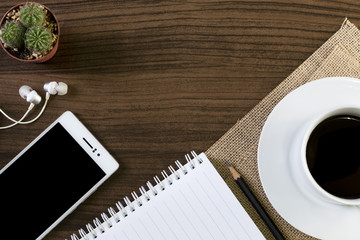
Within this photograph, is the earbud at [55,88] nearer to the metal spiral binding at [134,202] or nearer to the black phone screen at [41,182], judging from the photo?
the black phone screen at [41,182]

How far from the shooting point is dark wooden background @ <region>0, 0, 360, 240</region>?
704mm

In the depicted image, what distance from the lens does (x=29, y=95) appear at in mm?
716

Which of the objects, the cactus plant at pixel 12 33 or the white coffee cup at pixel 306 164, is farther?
the cactus plant at pixel 12 33

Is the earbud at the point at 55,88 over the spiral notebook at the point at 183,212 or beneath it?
over

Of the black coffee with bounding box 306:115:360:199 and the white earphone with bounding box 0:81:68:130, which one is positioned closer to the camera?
the black coffee with bounding box 306:115:360:199

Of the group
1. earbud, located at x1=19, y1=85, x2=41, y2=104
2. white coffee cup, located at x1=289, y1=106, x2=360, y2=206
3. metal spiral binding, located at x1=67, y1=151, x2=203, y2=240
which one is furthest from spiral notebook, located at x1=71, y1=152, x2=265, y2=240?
earbud, located at x1=19, y1=85, x2=41, y2=104

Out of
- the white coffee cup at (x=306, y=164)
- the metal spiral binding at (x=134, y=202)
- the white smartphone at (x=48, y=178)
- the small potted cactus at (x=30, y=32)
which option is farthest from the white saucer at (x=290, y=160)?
the small potted cactus at (x=30, y=32)

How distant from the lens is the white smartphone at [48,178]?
2.36 feet

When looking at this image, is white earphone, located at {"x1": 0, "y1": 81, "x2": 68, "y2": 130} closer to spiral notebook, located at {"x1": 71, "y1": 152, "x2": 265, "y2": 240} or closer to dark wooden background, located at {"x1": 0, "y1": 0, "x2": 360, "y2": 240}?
dark wooden background, located at {"x1": 0, "y1": 0, "x2": 360, "y2": 240}

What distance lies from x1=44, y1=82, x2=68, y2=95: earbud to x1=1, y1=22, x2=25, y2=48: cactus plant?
0.08 meters

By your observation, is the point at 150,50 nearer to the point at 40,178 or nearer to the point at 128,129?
the point at 128,129

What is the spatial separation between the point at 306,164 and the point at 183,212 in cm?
23

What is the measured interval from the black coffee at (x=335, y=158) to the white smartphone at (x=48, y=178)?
334 millimetres

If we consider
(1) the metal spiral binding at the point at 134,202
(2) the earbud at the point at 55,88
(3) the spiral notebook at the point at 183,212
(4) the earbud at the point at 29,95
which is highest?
(4) the earbud at the point at 29,95
